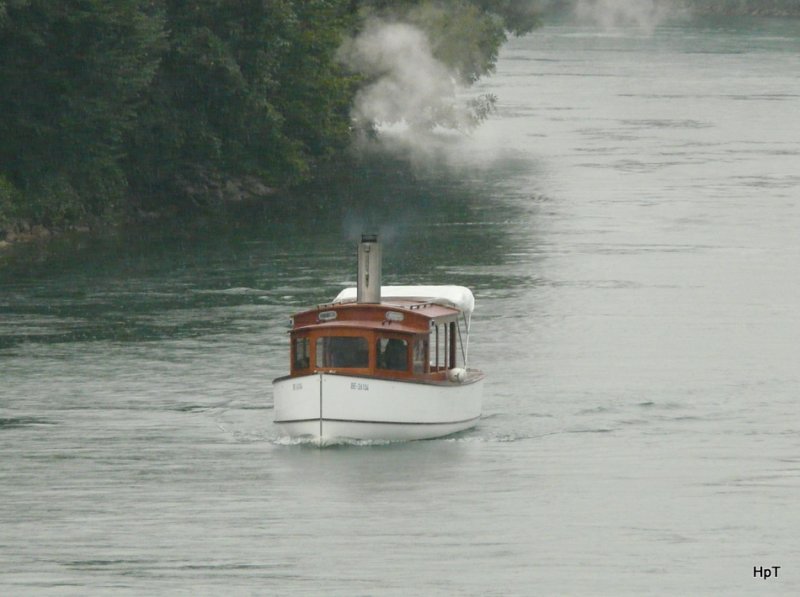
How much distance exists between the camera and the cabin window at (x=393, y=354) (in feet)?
141

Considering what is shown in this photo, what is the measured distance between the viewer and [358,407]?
42344mm

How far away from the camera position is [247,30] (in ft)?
261

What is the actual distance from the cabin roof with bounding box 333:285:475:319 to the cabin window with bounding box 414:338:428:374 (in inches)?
103

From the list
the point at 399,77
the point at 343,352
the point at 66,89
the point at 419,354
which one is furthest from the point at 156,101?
the point at 343,352

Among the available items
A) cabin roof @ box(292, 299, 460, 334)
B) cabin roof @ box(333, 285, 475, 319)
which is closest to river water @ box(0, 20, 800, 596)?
cabin roof @ box(292, 299, 460, 334)

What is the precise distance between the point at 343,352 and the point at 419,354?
1688 millimetres

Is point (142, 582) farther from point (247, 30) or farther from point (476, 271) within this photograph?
point (247, 30)

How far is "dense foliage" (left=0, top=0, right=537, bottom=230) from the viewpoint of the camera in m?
72.3

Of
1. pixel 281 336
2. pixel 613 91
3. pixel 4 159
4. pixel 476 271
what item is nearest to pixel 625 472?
pixel 281 336

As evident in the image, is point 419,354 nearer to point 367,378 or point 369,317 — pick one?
point 369,317

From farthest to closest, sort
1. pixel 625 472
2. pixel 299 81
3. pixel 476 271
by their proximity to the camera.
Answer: pixel 299 81 → pixel 476 271 → pixel 625 472

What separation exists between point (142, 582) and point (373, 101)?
2951 inches

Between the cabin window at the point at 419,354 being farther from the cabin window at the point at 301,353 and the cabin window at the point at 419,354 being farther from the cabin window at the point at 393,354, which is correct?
the cabin window at the point at 301,353

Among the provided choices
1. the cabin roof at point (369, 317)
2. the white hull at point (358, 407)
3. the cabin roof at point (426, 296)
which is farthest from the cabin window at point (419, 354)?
the cabin roof at point (426, 296)
